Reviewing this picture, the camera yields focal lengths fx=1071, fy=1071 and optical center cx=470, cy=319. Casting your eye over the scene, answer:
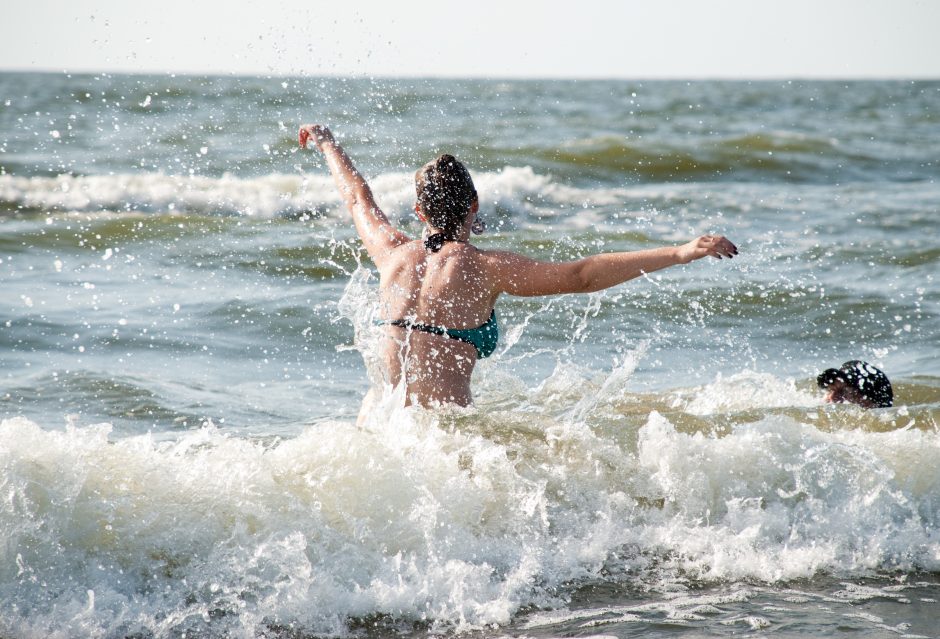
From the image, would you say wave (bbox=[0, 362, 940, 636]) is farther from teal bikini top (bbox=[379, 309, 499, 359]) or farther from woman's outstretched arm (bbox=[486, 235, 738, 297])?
woman's outstretched arm (bbox=[486, 235, 738, 297])

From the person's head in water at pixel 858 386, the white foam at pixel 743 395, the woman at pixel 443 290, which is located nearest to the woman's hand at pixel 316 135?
the woman at pixel 443 290

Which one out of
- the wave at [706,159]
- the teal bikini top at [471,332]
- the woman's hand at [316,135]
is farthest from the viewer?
the wave at [706,159]

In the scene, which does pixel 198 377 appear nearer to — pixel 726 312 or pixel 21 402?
pixel 21 402

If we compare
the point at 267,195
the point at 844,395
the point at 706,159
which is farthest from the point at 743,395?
the point at 706,159

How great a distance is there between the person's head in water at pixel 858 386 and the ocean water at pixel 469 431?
25 centimetres

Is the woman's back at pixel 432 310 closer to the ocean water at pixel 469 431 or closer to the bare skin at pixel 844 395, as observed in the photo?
the ocean water at pixel 469 431

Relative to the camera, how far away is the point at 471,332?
4914mm

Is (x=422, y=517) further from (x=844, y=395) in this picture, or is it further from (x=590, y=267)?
(x=844, y=395)

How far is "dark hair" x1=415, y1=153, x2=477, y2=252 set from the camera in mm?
4742

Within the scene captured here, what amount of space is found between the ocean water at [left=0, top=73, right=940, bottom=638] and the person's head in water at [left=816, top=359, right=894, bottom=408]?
0.25 metres

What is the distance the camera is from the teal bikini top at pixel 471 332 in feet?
16.0

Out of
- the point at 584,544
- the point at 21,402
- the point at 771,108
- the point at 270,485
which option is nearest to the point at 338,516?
the point at 270,485

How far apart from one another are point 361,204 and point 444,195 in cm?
64

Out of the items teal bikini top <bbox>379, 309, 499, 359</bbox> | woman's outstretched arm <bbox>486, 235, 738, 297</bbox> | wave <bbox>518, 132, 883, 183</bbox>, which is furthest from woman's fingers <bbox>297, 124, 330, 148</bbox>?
wave <bbox>518, 132, 883, 183</bbox>
